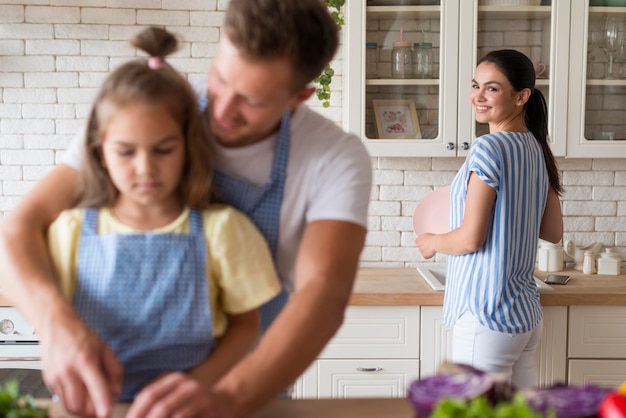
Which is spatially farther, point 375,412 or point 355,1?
point 355,1

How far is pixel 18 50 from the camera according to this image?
322cm

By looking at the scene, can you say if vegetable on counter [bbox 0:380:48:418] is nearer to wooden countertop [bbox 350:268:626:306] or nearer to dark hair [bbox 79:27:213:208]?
dark hair [bbox 79:27:213:208]

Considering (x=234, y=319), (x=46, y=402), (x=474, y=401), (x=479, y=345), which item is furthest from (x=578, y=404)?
(x=479, y=345)

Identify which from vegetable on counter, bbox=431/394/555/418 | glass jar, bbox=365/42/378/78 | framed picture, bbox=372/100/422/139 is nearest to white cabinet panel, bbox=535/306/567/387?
framed picture, bbox=372/100/422/139

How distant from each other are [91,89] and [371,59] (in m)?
1.22

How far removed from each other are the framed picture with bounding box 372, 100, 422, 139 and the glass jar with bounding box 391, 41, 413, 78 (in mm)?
115

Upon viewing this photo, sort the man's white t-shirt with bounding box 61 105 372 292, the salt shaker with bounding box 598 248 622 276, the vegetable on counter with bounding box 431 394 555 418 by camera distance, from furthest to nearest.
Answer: the salt shaker with bounding box 598 248 622 276, the man's white t-shirt with bounding box 61 105 372 292, the vegetable on counter with bounding box 431 394 555 418

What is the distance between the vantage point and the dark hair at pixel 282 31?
1.23m

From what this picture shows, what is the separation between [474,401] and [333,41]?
686mm

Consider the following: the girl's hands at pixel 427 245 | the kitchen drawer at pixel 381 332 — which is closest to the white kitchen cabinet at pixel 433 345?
the kitchen drawer at pixel 381 332

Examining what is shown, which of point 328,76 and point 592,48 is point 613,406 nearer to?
point 328,76

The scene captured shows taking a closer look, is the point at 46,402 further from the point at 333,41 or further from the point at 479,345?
the point at 479,345

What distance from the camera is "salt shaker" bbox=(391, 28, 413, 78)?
121 inches

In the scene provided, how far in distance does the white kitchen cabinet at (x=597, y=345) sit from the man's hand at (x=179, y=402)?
2048mm
